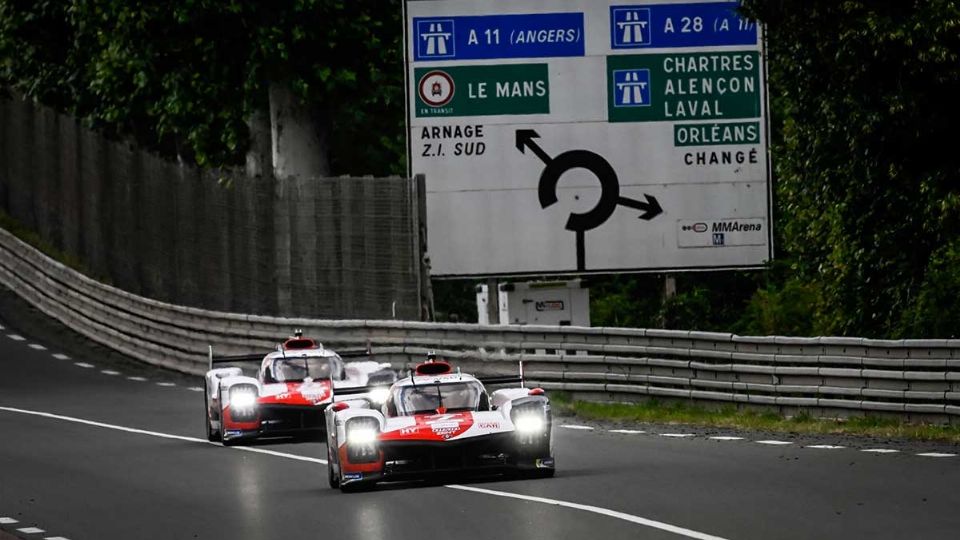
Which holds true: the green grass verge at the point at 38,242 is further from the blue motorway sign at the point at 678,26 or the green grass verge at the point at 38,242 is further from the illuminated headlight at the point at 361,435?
the illuminated headlight at the point at 361,435

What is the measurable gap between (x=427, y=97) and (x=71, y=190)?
81.8 feet

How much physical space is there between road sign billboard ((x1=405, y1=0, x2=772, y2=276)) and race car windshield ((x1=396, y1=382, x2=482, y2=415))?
13282 mm

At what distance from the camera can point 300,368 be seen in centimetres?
2538

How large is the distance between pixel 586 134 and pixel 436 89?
234 cm

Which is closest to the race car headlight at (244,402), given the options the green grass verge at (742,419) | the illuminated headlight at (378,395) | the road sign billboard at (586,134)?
the illuminated headlight at (378,395)

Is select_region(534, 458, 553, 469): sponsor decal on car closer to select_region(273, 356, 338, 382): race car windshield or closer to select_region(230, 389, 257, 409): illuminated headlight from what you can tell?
select_region(230, 389, 257, 409): illuminated headlight

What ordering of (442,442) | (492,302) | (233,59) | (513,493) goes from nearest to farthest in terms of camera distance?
1. (513,493)
2. (442,442)
3. (492,302)
4. (233,59)

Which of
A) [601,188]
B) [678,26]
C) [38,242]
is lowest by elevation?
[38,242]

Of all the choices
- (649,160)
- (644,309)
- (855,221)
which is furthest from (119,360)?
(855,221)

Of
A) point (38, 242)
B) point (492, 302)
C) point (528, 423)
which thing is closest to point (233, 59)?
point (492, 302)

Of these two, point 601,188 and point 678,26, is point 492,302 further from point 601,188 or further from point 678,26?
point 678,26

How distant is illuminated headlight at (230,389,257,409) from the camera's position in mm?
24750

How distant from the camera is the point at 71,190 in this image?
182 ft

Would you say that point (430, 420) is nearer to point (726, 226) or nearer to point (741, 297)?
point (726, 226)
